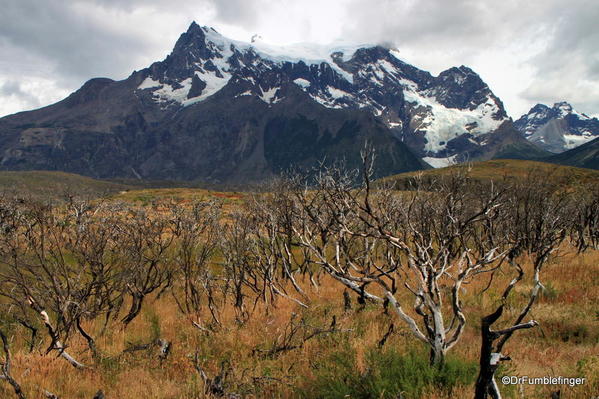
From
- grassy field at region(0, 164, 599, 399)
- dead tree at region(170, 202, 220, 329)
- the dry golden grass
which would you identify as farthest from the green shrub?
dead tree at region(170, 202, 220, 329)

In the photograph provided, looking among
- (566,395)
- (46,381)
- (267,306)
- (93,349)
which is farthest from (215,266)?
(566,395)

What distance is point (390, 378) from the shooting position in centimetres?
469

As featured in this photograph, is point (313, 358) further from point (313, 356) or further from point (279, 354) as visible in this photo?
point (279, 354)

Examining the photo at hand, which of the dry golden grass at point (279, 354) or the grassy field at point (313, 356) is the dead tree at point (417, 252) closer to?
the grassy field at point (313, 356)

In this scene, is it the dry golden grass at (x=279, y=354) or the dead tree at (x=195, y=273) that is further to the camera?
the dead tree at (x=195, y=273)

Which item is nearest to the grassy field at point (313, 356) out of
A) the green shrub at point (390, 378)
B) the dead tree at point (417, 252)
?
the green shrub at point (390, 378)

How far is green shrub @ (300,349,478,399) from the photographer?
172 inches

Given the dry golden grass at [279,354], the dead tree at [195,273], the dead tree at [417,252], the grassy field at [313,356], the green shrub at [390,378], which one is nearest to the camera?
the green shrub at [390,378]

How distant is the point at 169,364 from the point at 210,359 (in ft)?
2.40

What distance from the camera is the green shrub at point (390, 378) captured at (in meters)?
4.36

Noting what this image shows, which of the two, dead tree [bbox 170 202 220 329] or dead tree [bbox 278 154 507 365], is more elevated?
dead tree [bbox 278 154 507 365]

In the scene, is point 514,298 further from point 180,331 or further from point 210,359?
point 180,331

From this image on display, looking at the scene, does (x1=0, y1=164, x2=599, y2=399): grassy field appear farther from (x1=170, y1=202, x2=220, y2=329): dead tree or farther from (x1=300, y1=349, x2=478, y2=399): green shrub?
(x1=170, y1=202, x2=220, y2=329): dead tree

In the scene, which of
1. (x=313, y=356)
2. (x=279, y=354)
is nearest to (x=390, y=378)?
(x=313, y=356)
